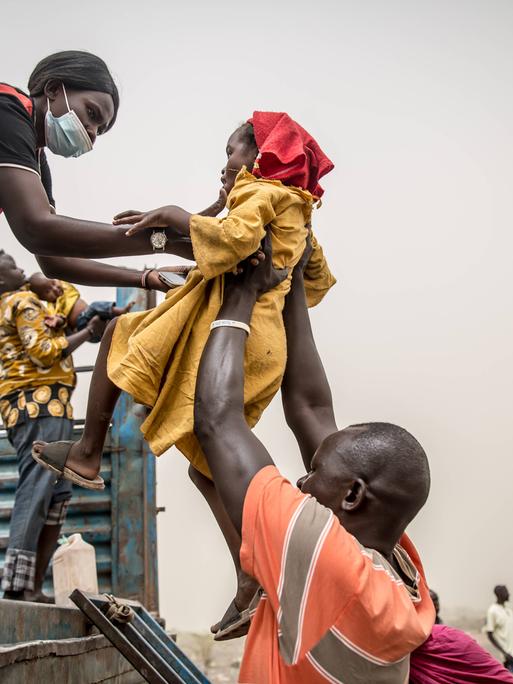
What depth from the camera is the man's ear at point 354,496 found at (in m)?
1.75

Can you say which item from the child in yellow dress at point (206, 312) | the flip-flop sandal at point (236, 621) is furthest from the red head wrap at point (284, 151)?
the flip-flop sandal at point (236, 621)

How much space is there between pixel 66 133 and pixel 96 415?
0.97m

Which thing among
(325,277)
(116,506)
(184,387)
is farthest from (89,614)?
(116,506)

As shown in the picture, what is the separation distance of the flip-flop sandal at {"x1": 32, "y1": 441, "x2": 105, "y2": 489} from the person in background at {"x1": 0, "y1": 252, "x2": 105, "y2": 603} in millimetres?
1569

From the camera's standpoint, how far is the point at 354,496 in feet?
5.80

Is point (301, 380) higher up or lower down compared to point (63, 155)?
lower down

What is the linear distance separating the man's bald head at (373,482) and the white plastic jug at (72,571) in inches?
97.3

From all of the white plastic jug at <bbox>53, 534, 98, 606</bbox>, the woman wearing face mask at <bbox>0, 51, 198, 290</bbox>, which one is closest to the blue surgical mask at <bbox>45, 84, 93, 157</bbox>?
the woman wearing face mask at <bbox>0, 51, 198, 290</bbox>

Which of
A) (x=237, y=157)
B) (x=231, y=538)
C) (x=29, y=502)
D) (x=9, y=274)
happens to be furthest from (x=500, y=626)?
(x=237, y=157)

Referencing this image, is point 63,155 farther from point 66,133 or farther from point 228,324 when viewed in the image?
point 228,324

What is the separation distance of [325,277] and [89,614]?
1424 millimetres

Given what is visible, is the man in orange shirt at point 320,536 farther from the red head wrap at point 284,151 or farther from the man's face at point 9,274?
the man's face at point 9,274

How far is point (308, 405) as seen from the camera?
2.58 m

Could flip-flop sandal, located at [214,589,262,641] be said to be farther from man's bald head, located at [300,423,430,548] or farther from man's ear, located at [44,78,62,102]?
man's ear, located at [44,78,62,102]
